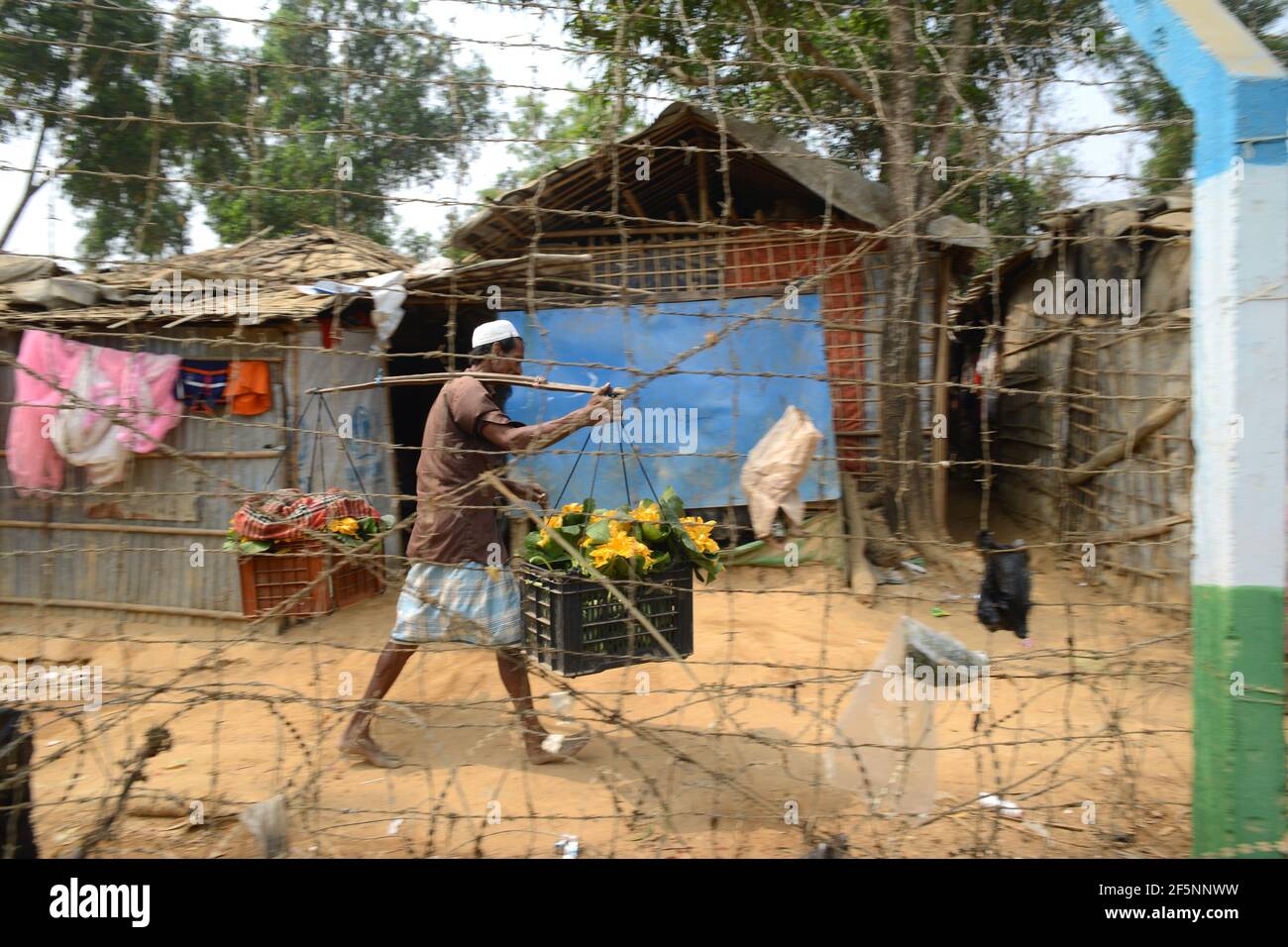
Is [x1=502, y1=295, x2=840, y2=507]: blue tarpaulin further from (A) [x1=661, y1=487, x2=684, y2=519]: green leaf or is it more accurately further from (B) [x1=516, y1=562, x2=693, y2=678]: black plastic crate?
(B) [x1=516, y1=562, x2=693, y2=678]: black plastic crate

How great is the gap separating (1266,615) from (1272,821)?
596mm

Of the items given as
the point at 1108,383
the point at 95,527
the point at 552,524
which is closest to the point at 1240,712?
the point at 552,524

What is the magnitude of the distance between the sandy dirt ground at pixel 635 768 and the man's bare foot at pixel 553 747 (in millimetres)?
62

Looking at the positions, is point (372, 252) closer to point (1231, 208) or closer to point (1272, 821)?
point (1231, 208)

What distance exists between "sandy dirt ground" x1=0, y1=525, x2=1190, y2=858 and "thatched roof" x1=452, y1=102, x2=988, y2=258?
323 cm

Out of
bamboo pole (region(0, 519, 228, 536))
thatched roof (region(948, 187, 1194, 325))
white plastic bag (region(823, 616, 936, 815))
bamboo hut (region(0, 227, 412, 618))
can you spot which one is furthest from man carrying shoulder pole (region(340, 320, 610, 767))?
bamboo pole (region(0, 519, 228, 536))

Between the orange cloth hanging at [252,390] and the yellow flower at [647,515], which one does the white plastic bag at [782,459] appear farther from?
the orange cloth hanging at [252,390]

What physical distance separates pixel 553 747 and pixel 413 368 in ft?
21.6

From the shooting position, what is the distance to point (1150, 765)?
3.50 metres

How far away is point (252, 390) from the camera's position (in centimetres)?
650

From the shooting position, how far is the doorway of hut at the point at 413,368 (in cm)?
761

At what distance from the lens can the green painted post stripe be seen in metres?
2.44

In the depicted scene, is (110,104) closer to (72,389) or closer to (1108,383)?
(72,389)
